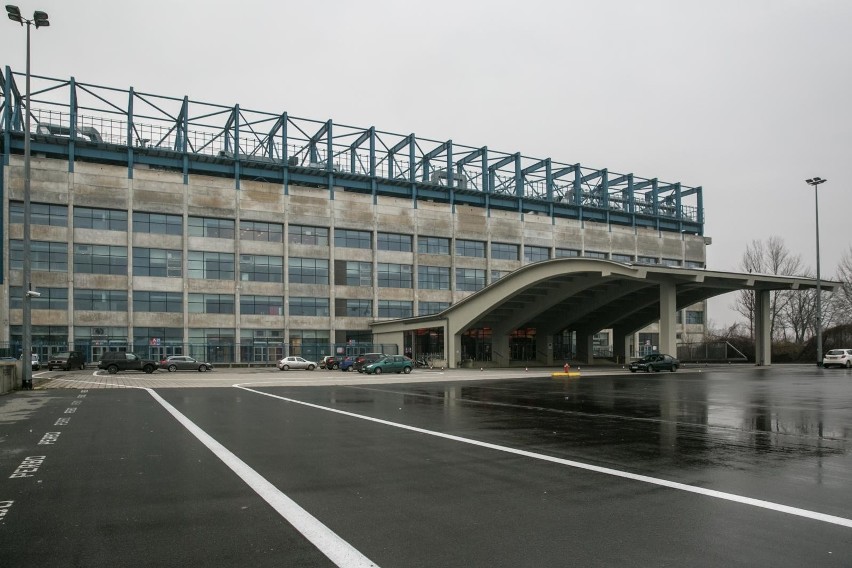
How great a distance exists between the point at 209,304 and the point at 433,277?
79.0 ft

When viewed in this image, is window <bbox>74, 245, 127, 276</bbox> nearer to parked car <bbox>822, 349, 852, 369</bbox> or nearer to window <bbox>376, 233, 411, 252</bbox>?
window <bbox>376, 233, 411, 252</bbox>

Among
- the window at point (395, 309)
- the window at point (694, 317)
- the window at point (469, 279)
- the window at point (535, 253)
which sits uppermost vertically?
the window at point (535, 253)

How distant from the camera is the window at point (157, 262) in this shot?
191ft

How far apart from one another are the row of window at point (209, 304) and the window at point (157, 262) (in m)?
1.80

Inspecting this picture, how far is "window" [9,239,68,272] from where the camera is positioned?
5434 centimetres

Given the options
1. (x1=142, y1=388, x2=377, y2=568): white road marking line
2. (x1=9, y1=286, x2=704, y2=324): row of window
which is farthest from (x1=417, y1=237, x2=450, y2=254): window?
(x1=142, y1=388, x2=377, y2=568): white road marking line

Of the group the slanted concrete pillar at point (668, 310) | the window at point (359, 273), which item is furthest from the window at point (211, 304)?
the slanted concrete pillar at point (668, 310)

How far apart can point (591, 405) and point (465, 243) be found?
54.1 meters

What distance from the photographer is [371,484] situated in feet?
26.7

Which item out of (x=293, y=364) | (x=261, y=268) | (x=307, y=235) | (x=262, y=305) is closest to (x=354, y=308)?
(x=307, y=235)

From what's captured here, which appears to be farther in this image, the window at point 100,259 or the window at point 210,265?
the window at point 210,265

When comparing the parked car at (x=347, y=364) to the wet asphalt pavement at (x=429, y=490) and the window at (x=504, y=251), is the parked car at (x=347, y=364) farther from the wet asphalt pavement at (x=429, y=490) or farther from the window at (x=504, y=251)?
the wet asphalt pavement at (x=429, y=490)

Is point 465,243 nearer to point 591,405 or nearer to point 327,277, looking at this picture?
point 327,277

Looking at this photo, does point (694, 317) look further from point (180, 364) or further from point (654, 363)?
point (180, 364)
